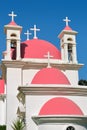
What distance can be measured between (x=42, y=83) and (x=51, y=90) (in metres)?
0.84

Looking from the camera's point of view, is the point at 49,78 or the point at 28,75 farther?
the point at 28,75

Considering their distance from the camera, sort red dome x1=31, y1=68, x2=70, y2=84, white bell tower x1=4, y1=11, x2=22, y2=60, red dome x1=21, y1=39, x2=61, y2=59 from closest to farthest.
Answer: red dome x1=31, y1=68, x2=70, y2=84 → white bell tower x1=4, y1=11, x2=22, y2=60 → red dome x1=21, y1=39, x2=61, y2=59

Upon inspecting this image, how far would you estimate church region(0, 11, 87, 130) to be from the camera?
18.5m

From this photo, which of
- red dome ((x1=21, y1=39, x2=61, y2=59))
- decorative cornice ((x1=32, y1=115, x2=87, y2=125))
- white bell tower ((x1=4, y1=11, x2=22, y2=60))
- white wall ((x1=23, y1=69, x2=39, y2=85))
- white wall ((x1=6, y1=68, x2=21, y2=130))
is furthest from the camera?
red dome ((x1=21, y1=39, x2=61, y2=59))

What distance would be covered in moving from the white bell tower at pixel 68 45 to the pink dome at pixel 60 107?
256 inches

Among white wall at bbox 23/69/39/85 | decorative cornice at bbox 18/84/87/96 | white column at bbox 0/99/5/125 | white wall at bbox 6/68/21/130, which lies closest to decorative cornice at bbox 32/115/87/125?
→ decorative cornice at bbox 18/84/87/96

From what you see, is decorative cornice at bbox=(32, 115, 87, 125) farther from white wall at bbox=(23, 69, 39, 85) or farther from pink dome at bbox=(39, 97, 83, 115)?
white wall at bbox=(23, 69, 39, 85)

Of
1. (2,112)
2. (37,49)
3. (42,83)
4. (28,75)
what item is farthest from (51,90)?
(2,112)

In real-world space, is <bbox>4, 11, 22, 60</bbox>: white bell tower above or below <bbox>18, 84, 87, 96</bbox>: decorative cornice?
Answer: above

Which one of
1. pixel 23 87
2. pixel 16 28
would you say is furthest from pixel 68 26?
pixel 23 87

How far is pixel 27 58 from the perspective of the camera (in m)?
24.3

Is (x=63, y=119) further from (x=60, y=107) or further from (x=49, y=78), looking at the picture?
(x=49, y=78)

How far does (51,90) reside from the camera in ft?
64.7

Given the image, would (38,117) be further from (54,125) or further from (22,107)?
(22,107)
